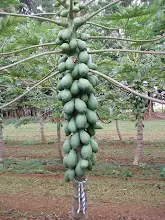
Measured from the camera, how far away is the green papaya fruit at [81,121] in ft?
7.43

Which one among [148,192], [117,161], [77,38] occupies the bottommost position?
[117,161]

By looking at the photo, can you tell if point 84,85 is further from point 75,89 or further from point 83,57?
point 83,57

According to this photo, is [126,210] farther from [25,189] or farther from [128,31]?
[128,31]

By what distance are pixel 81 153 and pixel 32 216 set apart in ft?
7.72

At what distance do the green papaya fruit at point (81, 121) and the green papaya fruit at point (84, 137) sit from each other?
0.17 ft

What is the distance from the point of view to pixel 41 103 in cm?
697

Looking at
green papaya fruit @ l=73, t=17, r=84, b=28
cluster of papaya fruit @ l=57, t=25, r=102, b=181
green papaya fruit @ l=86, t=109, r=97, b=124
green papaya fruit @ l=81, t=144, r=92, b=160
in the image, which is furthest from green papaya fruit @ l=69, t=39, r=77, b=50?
green papaya fruit @ l=81, t=144, r=92, b=160

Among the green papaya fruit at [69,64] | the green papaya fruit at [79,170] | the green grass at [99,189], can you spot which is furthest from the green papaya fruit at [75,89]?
the green grass at [99,189]

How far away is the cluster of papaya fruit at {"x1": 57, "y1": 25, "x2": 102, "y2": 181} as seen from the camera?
7.45ft

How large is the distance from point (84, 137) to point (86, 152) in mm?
110

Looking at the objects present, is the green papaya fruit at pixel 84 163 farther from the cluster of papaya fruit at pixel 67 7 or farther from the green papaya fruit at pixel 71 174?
the cluster of papaya fruit at pixel 67 7

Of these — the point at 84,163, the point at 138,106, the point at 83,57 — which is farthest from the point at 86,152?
the point at 138,106

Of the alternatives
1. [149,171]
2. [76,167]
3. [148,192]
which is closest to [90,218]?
[148,192]

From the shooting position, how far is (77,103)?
7.46 ft
